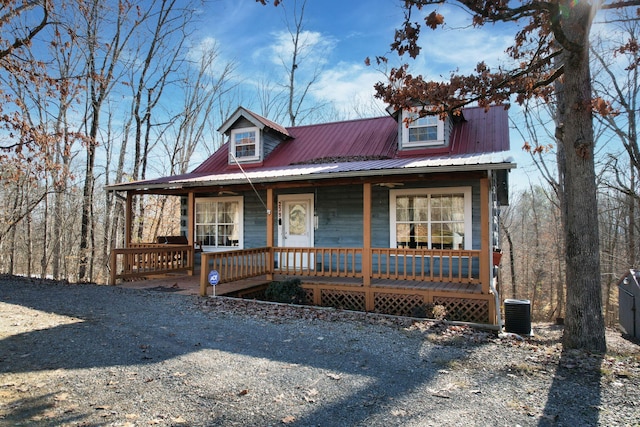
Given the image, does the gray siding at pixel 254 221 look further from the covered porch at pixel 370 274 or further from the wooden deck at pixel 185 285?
the wooden deck at pixel 185 285

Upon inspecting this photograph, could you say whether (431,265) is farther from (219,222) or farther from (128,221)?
(128,221)

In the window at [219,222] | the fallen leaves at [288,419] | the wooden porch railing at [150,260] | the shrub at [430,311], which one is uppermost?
the window at [219,222]

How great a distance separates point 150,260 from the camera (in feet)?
37.7

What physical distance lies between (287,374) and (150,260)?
27.4 ft

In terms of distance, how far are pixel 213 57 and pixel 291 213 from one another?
18.8 metres

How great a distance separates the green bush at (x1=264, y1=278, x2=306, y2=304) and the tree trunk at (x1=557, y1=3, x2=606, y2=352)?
18.1 feet

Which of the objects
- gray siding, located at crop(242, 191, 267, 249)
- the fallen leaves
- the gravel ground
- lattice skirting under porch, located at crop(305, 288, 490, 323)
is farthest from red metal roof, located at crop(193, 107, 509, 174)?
the fallen leaves

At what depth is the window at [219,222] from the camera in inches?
520

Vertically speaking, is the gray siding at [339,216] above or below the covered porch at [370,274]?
above

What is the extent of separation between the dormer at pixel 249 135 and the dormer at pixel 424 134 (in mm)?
4754

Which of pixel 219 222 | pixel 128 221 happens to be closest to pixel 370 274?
pixel 219 222

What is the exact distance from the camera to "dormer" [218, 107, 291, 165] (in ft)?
45.0

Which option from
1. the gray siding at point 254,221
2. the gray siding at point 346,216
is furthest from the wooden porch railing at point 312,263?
the gray siding at point 254,221

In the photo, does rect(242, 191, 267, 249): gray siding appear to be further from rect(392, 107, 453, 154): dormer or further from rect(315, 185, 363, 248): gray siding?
rect(392, 107, 453, 154): dormer
